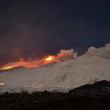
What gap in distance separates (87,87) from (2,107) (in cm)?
11039

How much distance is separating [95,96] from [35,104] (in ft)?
54.5

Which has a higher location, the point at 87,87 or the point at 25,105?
the point at 87,87

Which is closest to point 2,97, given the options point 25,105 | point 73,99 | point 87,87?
point 25,105

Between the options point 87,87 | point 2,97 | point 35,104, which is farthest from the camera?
point 87,87

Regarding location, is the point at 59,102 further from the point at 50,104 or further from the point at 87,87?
the point at 87,87

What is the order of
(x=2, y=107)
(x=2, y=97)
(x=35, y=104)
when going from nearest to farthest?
(x=35, y=104) → (x=2, y=107) → (x=2, y=97)

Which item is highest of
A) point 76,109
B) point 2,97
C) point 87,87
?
point 87,87

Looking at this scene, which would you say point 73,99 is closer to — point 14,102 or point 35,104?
point 35,104

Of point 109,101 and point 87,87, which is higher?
point 87,87

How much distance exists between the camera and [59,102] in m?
72.6

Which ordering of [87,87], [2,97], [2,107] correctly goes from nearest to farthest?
1. [2,107]
2. [2,97]
3. [87,87]

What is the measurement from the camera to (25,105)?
70.8 metres

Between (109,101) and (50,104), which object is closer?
(50,104)

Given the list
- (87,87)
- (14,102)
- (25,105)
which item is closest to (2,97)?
(14,102)
